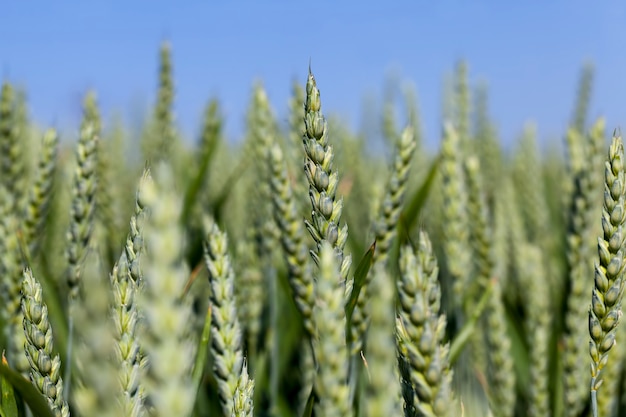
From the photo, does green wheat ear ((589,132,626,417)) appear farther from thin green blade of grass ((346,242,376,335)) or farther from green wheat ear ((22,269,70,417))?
green wheat ear ((22,269,70,417))

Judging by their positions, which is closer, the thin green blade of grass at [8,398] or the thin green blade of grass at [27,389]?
the thin green blade of grass at [27,389]

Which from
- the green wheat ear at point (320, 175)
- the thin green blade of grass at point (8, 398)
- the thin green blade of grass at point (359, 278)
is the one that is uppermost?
the green wheat ear at point (320, 175)

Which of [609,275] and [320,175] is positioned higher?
[320,175]

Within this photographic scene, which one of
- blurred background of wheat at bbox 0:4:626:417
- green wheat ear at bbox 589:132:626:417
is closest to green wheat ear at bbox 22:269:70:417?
blurred background of wheat at bbox 0:4:626:417

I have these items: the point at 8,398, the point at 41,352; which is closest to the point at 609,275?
the point at 41,352

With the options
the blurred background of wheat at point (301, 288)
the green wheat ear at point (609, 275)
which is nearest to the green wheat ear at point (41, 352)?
the blurred background of wheat at point (301, 288)

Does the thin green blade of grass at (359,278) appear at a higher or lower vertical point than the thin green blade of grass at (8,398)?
higher

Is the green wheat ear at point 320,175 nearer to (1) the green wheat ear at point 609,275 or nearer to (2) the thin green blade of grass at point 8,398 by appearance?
(1) the green wheat ear at point 609,275

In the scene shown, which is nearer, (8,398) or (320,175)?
(320,175)

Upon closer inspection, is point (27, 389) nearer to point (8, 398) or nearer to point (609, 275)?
point (8, 398)

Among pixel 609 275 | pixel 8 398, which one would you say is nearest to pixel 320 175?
pixel 609 275

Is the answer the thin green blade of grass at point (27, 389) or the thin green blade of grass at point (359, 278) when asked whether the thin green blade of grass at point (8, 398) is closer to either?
the thin green blade of grass at point (27, 389)

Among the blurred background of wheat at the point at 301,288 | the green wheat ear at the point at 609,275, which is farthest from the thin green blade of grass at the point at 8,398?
the green wheat ear at the point at 609,275

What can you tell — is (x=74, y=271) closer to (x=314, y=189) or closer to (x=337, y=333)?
(x=314, y=189)
